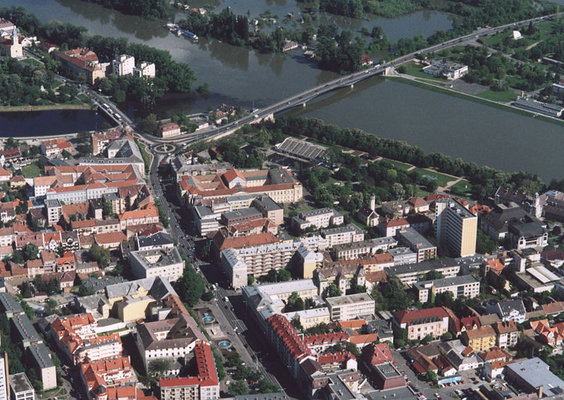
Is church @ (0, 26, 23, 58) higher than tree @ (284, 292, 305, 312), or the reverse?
church @ (0, 26, 23, 58)

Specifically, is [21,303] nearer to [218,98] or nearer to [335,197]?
[335,197]

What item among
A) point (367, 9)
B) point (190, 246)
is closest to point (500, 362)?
point (190, 246)

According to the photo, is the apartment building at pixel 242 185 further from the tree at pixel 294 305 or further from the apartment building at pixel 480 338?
the apartment building at pixel 480 338

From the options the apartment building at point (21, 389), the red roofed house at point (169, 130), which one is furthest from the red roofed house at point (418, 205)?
the apartment building at point (21, 389)

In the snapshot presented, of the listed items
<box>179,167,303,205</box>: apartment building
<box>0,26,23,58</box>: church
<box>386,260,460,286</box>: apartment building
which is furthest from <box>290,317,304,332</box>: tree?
<box>0,26,23,58</box>: church

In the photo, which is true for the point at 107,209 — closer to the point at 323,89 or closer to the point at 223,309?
the point at 223,309

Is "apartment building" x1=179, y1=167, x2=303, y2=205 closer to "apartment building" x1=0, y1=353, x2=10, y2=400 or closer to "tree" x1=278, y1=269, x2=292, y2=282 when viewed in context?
"tree" x1=278, y1=269, x2=292, y2=282
